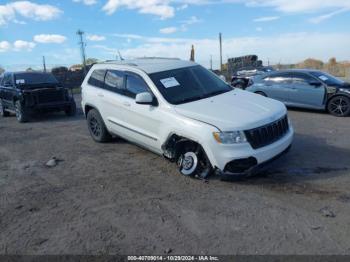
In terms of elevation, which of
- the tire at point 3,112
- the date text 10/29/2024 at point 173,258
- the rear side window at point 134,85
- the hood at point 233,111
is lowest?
the date text 10/29/2024 at point 173,258

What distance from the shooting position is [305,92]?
1046 cm

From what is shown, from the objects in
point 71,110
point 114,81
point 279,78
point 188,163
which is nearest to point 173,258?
point 188,163

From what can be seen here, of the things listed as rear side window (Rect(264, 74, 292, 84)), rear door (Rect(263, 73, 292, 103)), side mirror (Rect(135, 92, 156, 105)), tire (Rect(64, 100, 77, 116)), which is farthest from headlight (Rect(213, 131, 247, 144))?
tire (Rect(64, 100, 77, 116))

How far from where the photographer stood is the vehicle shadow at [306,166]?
16.6ft

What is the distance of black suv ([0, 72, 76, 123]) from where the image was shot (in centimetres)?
1125

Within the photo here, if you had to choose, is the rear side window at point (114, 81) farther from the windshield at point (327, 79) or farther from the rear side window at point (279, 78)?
the windshield at point (327, 79)

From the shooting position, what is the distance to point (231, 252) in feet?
10.7

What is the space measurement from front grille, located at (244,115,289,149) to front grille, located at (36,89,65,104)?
29.2 ft

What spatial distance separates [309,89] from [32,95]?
9197 millimetres

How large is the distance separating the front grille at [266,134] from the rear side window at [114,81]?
2861 mm

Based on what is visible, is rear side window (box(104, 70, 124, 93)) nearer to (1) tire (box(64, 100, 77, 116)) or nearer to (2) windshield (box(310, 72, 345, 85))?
(1) tire (box(64, 100, 77, 116))

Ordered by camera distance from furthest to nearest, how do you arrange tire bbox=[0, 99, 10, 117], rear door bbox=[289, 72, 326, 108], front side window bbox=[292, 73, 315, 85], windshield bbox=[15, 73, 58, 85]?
tire bbox=[0, 99, 10, 117], windshield bbox=[15, 73, 58, 85], front side window bbox=[292, 73, 315, 85], rear door bbox=[289, 72, 326, 108]

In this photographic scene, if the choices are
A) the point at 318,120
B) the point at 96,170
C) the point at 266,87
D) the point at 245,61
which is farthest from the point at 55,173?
the point at 245,61

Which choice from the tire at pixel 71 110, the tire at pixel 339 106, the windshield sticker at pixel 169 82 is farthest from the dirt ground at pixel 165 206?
the tire at pixel 71 110
